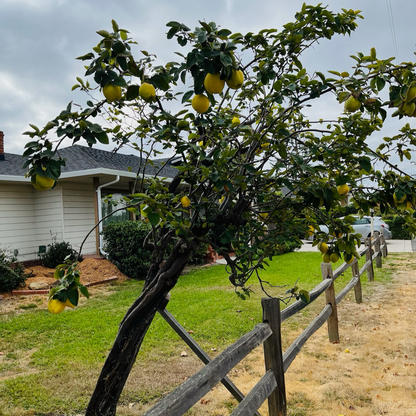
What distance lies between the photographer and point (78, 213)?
38.0 feet

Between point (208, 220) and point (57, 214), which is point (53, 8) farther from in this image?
point (57, 214)

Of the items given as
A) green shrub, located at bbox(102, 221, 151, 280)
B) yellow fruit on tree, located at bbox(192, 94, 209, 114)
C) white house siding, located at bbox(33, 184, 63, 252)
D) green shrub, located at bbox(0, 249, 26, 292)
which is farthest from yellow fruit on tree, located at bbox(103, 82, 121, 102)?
white house siding, located at bbox(33, 184, 63, 252)

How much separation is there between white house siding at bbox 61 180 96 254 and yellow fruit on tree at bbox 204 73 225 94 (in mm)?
10811

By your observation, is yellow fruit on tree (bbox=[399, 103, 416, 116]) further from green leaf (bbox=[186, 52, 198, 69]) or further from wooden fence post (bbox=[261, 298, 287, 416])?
wooden fence post (bbox=[261, 298, 287, 416])

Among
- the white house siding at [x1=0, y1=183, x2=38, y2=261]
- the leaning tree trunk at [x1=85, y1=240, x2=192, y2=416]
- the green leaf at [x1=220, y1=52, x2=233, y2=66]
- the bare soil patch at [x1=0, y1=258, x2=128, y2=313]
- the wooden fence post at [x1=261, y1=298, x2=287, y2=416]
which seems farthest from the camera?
the white house siding at [x1=0, y1=183, x2=38, y2=261]

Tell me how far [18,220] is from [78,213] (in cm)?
180

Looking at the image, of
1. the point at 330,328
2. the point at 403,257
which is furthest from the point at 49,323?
the point at 403,257

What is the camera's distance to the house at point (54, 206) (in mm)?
10422

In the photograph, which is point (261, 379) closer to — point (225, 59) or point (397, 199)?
point (397, 199)

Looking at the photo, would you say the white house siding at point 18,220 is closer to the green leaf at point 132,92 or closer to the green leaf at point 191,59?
the green leaf at point 132,92

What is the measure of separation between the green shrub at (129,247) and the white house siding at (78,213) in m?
1.62

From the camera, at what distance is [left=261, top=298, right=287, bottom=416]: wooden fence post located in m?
2.88

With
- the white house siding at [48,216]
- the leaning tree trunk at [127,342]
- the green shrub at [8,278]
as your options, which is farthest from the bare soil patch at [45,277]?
the leaning tree trunk at [127,342]

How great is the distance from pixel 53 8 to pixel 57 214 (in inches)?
301
